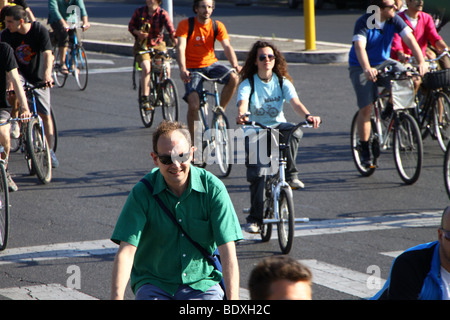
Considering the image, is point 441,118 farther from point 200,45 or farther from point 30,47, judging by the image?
point 30,47

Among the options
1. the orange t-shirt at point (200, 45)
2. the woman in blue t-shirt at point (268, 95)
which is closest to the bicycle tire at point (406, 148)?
the woman in blue t-shirt at point (268, 95)

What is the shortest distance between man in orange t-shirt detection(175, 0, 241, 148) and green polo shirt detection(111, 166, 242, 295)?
234 inches

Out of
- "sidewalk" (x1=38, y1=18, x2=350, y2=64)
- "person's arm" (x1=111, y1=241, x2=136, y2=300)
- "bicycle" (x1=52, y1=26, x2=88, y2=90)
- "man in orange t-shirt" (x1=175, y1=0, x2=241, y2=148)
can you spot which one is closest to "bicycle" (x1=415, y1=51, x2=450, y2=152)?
"man in orange t-shirt" (x1=175, y1=0, x2=241, y2=148)

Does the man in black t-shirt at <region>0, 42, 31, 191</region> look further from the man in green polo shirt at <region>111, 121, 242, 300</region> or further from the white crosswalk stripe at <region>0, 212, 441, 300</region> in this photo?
the man in green polo shirt at <region>111, 121, 242, 300</region>

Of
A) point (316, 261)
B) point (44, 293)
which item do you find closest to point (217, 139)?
point (316, 261)

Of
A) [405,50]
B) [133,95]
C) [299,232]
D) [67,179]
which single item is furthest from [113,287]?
[133,95]

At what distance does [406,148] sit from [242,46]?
11499mm

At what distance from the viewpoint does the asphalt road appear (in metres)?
6.36

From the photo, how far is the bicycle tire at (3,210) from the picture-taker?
6.96 meters

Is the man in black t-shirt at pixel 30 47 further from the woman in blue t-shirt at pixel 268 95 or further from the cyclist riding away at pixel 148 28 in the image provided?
the woman in blue t-shirt at pixel 268 95

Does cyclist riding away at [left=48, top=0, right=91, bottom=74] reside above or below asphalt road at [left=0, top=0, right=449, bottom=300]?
above

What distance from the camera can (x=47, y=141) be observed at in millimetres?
10047

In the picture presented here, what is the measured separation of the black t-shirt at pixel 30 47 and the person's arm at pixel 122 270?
232 inches

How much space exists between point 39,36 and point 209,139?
247 cm
